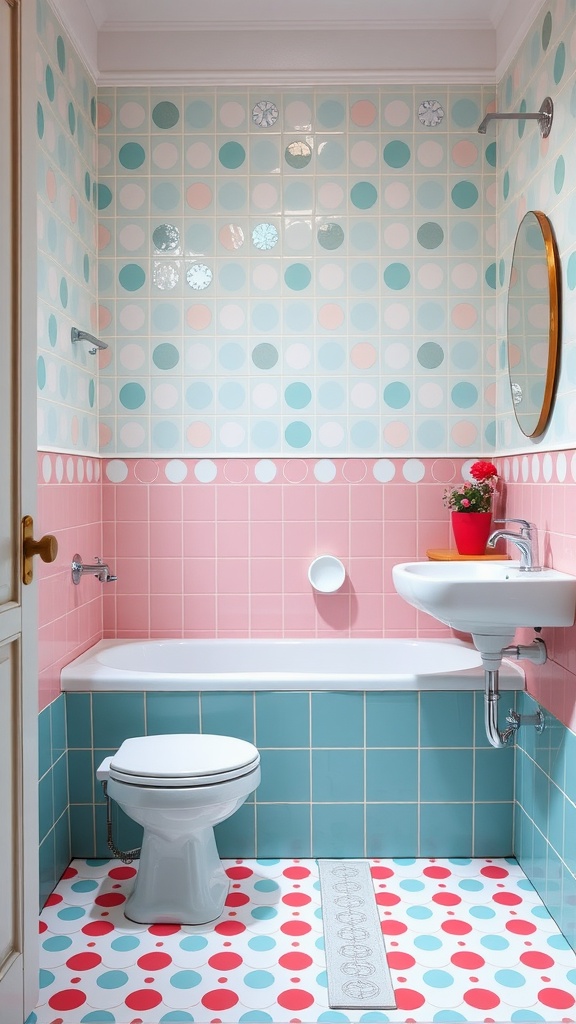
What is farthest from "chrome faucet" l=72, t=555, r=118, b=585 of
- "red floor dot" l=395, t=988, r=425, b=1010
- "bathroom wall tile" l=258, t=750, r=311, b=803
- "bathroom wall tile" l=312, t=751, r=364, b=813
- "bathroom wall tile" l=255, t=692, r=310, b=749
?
"red floor dot" l=395, t=988, r=425, b=1010

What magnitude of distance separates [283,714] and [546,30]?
2.24 m

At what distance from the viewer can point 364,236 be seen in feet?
10.6

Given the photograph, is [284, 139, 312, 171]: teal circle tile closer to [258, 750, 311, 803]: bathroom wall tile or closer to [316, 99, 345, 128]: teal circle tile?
[316, 99, 345, 128]: teal circle tile

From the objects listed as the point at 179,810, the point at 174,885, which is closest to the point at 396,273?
the point at 179,810

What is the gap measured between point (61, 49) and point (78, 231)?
0.56 m

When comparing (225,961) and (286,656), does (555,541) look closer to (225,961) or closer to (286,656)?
(286,656)

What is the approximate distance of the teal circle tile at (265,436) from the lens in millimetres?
3244

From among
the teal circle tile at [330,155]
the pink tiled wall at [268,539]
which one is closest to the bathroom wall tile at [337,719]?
the pink tiled wall at [268,539]

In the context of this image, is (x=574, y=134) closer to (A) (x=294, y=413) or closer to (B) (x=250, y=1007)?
(A) (x=294, y=413)

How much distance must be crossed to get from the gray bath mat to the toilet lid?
1.54 feet

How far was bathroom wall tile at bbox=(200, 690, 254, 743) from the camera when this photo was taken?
2.68 m

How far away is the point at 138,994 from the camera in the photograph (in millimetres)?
1968

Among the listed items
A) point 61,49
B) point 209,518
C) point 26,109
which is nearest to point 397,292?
point 209,518

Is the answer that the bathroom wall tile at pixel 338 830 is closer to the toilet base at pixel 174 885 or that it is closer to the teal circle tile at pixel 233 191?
the toilet base at pixel 174 885
